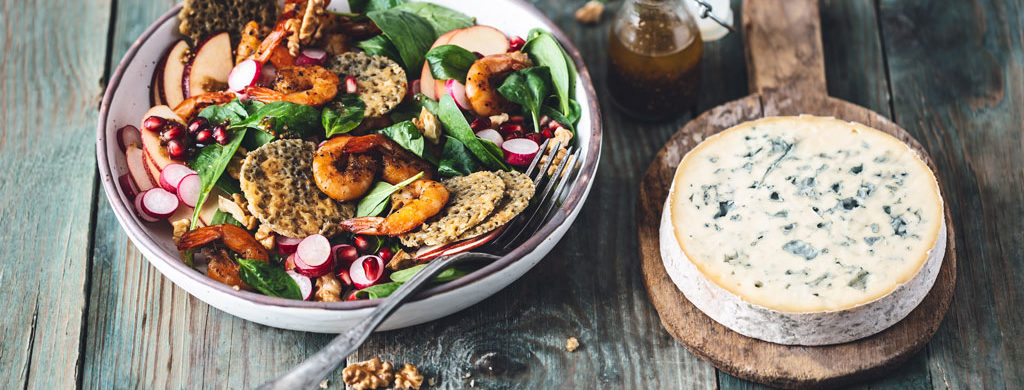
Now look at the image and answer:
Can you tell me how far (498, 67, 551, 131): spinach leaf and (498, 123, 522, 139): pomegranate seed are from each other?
65 millimetres

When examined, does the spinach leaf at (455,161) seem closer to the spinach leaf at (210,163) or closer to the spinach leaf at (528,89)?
the spinach leaf at (528,89)

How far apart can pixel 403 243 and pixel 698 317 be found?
104cm

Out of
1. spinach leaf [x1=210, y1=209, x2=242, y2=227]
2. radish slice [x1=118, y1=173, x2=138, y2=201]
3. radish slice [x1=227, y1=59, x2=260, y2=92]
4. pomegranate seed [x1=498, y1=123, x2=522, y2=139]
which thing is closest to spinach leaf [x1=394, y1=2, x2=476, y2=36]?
pomegranate seed [x1=498, y1=123, x2=522, y2=139]

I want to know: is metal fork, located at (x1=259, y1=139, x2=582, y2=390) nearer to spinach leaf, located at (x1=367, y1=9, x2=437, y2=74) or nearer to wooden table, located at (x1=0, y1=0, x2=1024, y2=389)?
wooden table, located at (x1=0, y1=0, x2=1024, y2=389)

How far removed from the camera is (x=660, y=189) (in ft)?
11.4

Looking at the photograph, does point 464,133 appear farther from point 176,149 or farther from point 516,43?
point 176,149

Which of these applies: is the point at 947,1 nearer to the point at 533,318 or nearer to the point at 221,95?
the point at 533,318

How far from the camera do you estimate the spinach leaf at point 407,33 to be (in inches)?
134

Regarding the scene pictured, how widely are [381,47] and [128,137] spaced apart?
0.96 metres

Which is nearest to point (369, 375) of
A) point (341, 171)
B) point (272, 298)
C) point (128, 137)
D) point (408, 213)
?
point (272, 298)

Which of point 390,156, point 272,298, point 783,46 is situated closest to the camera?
point 272,298

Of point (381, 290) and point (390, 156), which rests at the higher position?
point (390, 156)

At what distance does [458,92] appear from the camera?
129 inches

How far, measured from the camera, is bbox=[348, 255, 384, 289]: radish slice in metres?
2.93
